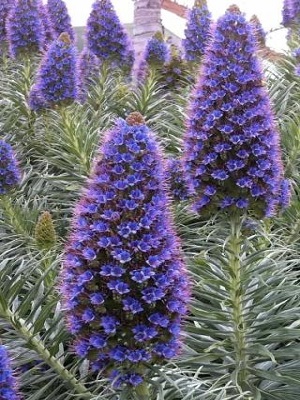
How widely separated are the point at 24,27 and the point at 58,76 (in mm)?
1305

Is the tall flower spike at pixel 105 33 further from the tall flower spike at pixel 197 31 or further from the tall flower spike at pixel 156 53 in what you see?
the tall flower spike at pixel 197 31

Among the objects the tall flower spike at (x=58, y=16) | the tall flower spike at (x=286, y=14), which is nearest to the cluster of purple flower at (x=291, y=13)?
the tall flower spike at (x=286, y=14)

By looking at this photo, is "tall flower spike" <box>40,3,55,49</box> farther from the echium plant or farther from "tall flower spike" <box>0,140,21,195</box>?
the echium plant

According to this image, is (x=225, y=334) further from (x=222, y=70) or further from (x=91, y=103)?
(x=91, y=103)

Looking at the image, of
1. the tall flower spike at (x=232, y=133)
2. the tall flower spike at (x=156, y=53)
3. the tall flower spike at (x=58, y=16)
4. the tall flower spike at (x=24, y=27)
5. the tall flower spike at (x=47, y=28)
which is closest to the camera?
the tall flower spike at (x=232, y=133)

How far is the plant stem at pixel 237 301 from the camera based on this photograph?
309 cm

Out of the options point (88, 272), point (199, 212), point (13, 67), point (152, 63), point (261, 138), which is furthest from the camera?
point (13, 67)

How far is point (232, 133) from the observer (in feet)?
9.46

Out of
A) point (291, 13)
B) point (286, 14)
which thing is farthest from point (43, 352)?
point (286, 14)

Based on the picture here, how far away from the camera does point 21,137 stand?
20.7 ft

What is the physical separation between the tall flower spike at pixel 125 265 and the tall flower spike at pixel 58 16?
6.03m

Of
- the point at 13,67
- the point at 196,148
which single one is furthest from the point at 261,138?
the point at 13,67

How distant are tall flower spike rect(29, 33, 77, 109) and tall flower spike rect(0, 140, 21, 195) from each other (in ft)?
3.53

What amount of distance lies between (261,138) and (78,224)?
3.29 ft
